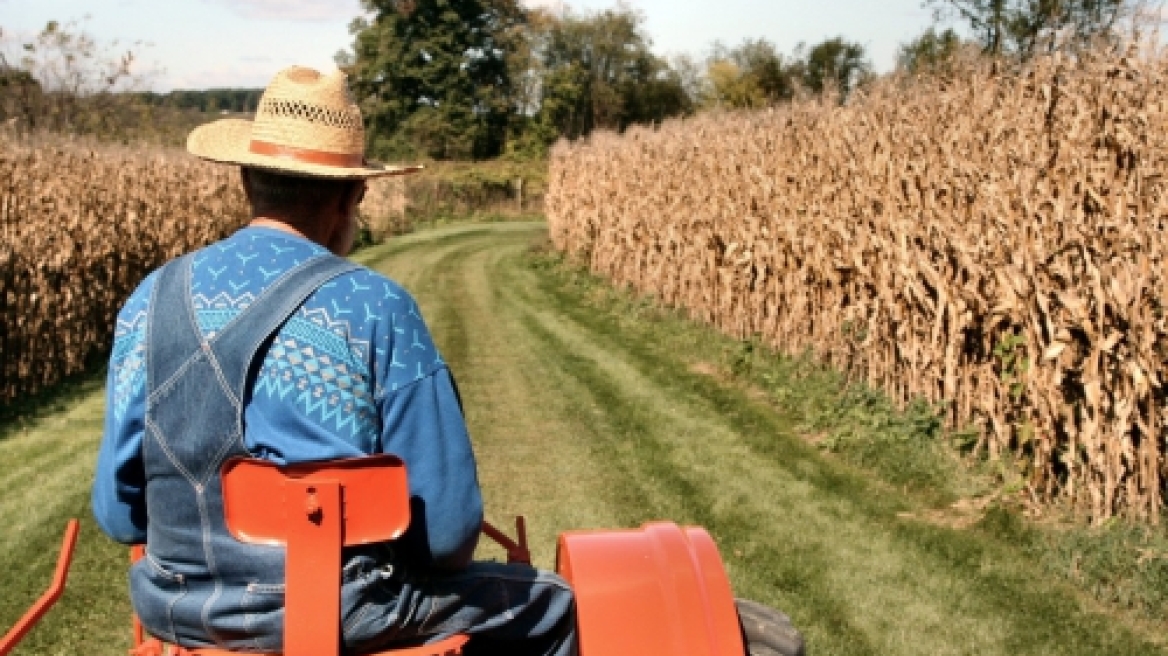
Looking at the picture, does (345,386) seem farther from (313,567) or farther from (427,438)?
(313,567)

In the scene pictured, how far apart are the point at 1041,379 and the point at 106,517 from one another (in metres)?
4.89

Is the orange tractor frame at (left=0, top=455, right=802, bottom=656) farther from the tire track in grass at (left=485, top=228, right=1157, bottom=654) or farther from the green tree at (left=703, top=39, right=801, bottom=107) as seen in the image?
the green tree at (left=703, top=39, right=801, bottom=107)

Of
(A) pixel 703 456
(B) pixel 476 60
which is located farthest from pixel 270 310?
(B) pixel 476 60

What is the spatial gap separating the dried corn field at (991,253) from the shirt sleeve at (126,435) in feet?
15.0

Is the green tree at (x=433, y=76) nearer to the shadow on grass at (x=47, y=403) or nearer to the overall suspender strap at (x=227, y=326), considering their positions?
the shadow on grass at (x=47, y=403)

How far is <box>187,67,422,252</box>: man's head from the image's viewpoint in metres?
2.50

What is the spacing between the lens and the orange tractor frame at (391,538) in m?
2.16

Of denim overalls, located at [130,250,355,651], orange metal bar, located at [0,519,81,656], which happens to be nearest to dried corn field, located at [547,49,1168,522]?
denim overalls, located at [130,250,355,651]

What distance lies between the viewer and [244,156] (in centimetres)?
249

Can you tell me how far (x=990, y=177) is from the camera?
693cm

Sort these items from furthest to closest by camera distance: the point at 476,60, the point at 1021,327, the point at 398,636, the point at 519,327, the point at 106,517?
the point at 476,60 → the point at 519,327 → the point at 1021,327 → the point at 106,517 → the point at 398,636

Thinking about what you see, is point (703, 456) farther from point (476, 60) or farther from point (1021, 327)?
point (476, 60)

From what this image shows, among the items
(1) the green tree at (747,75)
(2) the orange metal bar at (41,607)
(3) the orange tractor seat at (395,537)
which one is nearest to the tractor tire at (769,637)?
(3) the orange tractor seat at (395,537)

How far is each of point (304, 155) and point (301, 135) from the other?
0.17 feet
